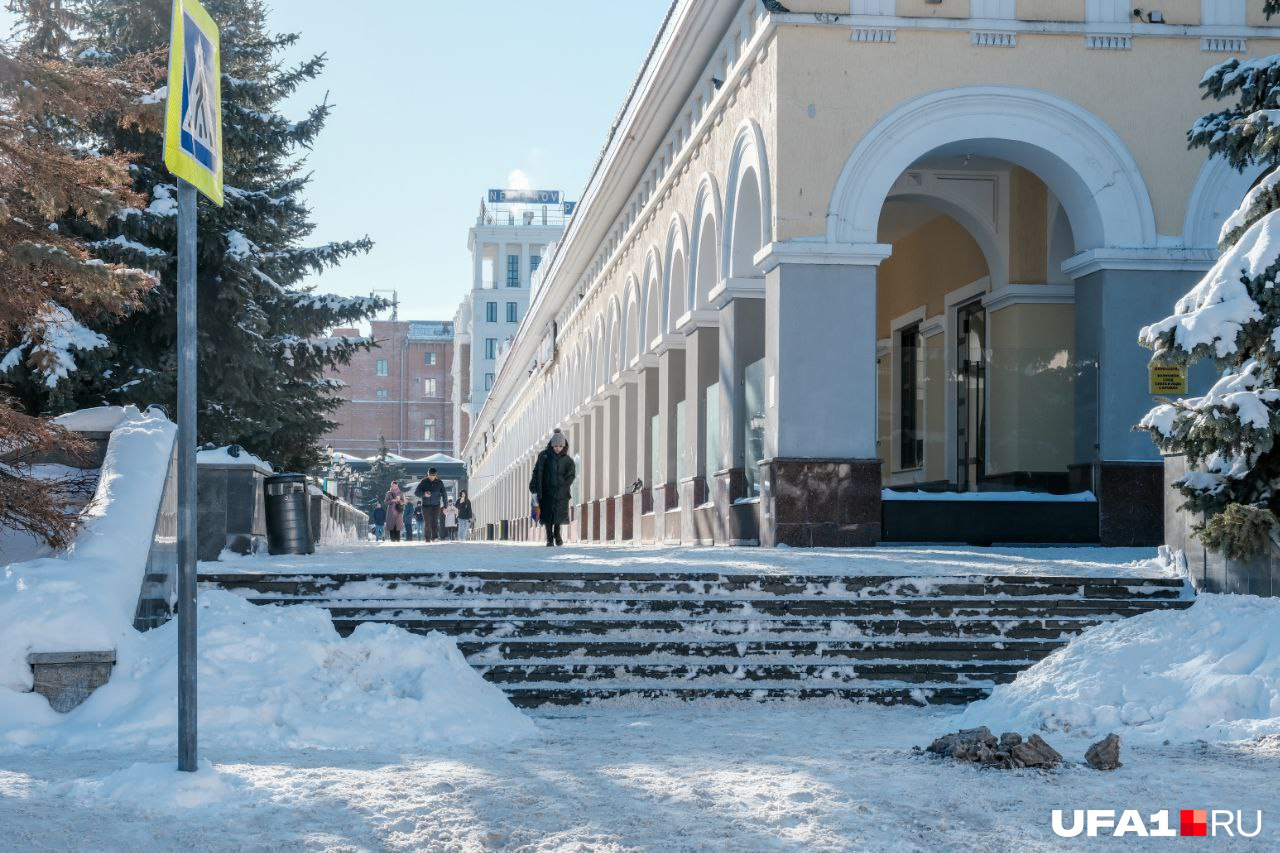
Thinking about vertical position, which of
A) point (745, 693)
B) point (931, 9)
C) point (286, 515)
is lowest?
point (745, 693)

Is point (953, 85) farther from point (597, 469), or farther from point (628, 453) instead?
point (597, 469)

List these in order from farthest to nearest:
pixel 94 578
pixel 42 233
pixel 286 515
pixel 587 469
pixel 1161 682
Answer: pixel 587 469 → pixel 286 515 → pixel 42 233 → pixel 94 578 → pixel 1161 682

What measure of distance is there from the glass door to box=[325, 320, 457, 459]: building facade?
3346 inches

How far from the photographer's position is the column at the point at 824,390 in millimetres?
15352

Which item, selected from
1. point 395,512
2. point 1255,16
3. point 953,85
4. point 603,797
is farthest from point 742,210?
point 395,512

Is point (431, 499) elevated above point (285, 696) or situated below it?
above

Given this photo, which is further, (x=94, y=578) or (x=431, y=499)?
(x=431, y=499)

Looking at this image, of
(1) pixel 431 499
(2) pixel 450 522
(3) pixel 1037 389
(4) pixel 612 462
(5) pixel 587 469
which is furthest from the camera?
(2) pixel 450 522

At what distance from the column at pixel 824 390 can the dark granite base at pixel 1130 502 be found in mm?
2481

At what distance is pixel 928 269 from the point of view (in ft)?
73.5

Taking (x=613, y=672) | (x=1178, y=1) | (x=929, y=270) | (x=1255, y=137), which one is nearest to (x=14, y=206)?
(x=613, y=672)

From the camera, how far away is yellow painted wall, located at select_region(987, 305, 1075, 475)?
18.3 metres

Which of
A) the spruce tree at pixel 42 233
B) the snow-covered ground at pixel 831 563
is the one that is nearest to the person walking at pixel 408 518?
the snow-covered ground at pixel 831 563

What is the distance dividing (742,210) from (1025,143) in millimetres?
3822
